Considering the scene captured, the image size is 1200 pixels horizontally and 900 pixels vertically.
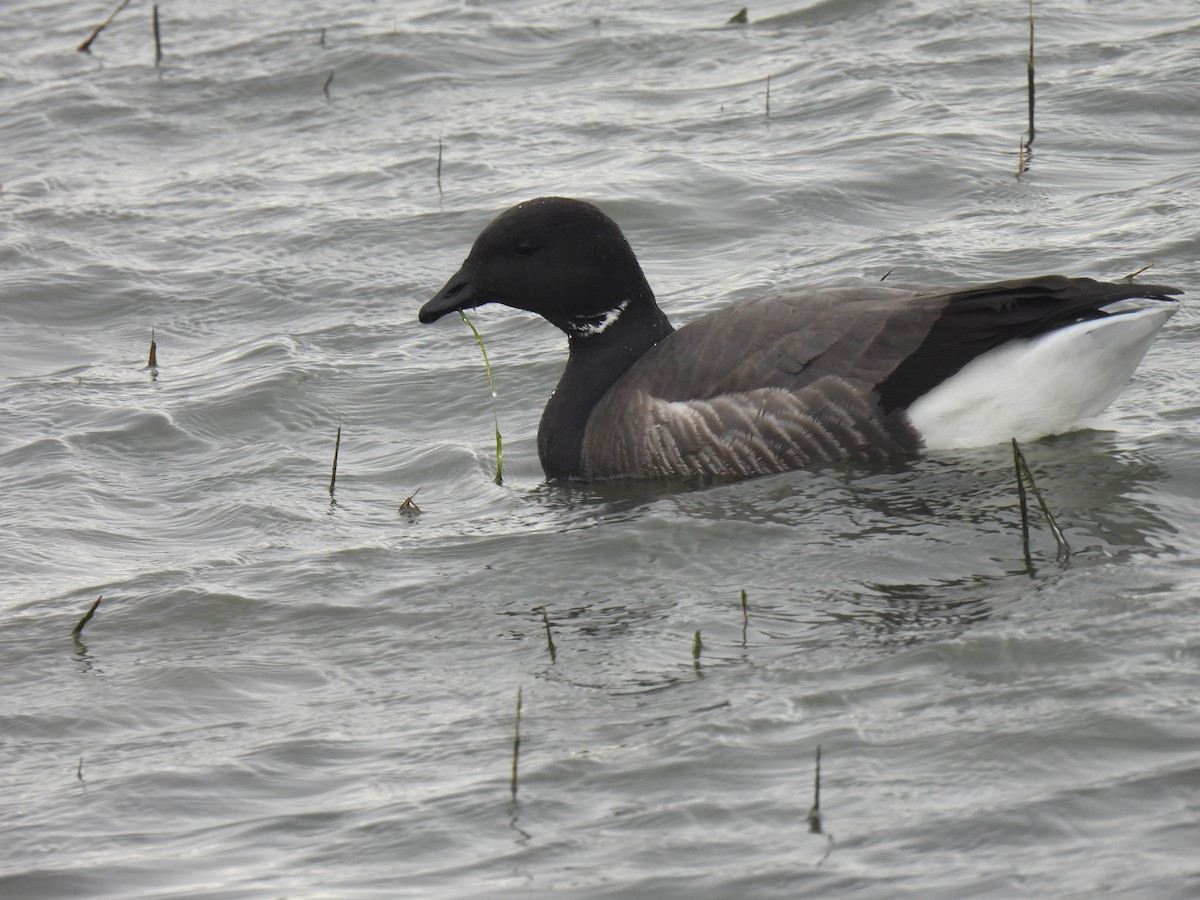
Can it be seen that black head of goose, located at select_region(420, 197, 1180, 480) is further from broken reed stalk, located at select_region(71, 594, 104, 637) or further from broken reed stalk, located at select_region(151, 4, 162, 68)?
broken reed stalk, located at select_region(151, 4, 162, 68)

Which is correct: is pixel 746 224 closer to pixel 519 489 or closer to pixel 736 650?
pixel 519 489

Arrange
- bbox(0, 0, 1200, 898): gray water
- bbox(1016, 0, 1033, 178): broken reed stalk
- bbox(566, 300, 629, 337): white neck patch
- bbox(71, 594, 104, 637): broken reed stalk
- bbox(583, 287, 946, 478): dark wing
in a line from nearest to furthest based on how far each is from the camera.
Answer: bbox(0, 0, 1200, 898): gray water → bbox(71, 594, 104, 637): broken reed stalk → bbox(583, 287, 946, 478): dark wing → bbox(566, 300, 629, 337): white neck patch → bbox(1016, 0, 1033, 178): broken reed stalk

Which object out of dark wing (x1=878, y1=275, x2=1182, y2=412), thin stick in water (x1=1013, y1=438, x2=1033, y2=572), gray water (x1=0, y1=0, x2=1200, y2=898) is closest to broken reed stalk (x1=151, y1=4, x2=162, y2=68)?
gray water (x1=0, y1=0, x2=1200, y2=898)

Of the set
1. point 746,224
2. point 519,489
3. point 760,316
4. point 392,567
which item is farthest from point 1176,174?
point 392,567

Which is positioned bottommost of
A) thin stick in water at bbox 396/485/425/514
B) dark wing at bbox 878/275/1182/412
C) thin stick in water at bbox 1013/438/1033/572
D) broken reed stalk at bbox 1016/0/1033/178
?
thin stick in water at bbox 396/485/425/514

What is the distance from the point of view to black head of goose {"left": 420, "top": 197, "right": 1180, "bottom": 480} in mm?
6723

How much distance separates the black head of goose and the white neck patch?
358 mm

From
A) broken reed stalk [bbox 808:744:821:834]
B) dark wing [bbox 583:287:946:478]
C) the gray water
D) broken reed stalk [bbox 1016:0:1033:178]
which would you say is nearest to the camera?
broken reed stalk [bbox 808:744:821:834]

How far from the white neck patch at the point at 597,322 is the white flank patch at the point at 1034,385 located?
1493 mm

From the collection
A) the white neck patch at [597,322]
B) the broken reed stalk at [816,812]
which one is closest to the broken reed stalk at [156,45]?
the white neck patch at [597,322]

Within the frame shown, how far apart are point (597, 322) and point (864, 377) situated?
1422 mm

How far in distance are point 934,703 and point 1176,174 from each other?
231 inches

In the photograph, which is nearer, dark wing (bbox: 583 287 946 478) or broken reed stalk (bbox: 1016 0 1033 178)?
dark wing (bbox: 583 287 946 478)

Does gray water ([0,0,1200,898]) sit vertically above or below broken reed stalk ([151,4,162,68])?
below
